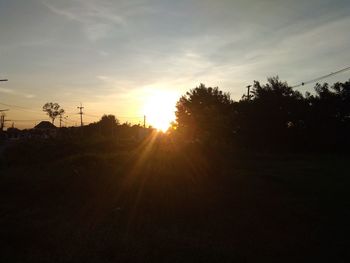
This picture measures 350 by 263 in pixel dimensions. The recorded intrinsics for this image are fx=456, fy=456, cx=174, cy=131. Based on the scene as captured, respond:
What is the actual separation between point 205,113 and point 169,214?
4821 centimetres

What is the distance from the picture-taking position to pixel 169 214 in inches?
491

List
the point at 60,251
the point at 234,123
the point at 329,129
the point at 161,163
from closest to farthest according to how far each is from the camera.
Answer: the point at 60,251
the point at 161,163
the point at 329,129
the point at 234,123

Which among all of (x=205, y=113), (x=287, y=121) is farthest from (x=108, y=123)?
(x=287, y=121)

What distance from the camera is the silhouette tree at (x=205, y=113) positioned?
54.2m

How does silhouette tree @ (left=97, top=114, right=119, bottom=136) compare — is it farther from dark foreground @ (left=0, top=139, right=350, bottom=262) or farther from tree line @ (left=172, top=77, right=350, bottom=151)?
dark foreground @ (left=0, top=139, right=350, bottom=262)

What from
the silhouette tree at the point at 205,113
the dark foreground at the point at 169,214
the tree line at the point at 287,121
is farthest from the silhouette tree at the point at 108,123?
the dark foreground at the point at 169,214

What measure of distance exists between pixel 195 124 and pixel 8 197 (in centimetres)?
4884

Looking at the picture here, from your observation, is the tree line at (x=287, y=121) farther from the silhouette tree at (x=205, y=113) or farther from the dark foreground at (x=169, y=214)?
the dark foreground at (x=169, y=214)

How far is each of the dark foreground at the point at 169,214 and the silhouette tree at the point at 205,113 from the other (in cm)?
3311

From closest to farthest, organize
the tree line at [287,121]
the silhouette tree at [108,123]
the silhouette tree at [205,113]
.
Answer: the tree line at [287,121] < the silhouette tree at [205,113] < the silhouette tree at [108,123]

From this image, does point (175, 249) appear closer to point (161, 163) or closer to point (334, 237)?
point (334, 237)

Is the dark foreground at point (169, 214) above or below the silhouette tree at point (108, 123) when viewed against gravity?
below

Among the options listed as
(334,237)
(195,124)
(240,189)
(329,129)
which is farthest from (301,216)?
(195,124)

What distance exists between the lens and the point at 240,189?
1638 cm
